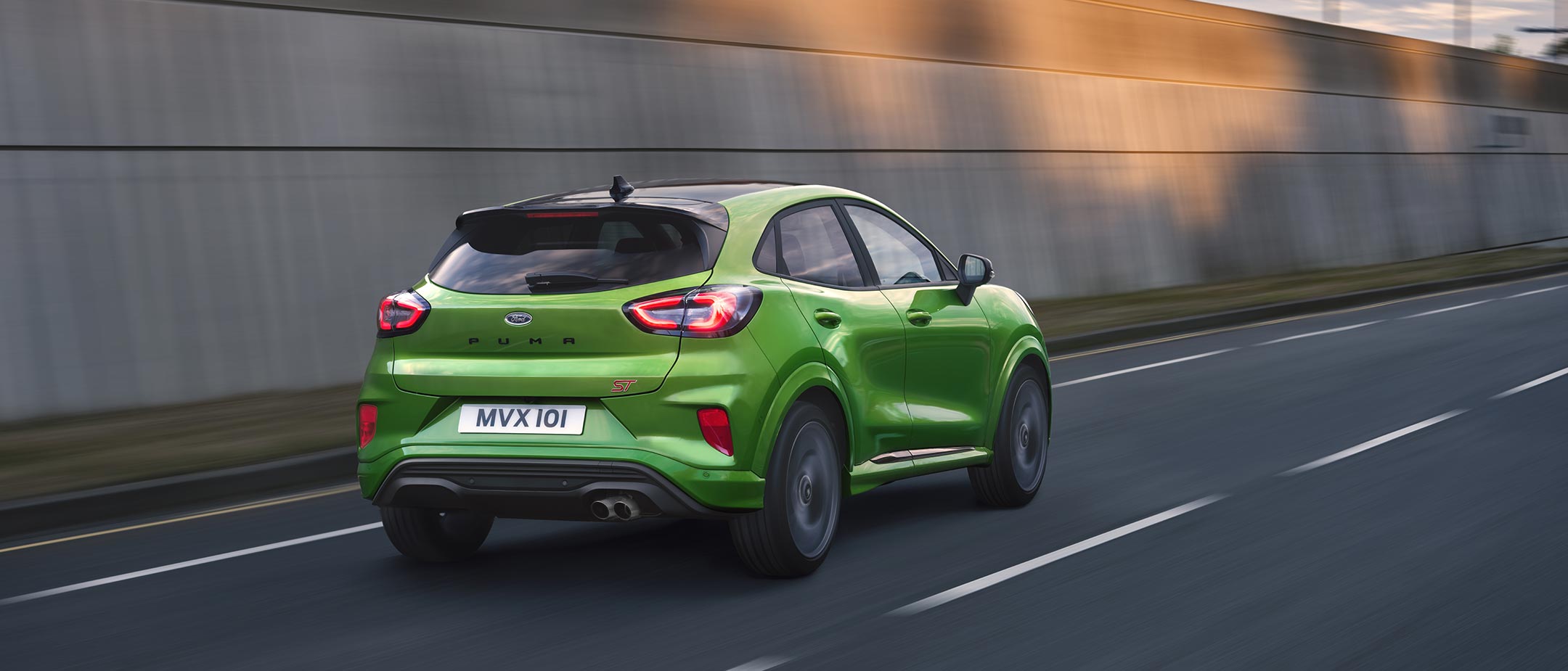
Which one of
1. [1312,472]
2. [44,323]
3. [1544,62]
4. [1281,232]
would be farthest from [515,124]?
[1544,62]

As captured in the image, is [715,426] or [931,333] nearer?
[715,426]

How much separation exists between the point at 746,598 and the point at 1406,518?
333 cm

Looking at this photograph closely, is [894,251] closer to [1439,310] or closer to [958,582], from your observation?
[958,582]

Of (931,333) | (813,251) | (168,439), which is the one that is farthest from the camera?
(168,439)

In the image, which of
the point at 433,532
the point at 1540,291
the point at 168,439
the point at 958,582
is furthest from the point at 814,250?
the point at 1540,291

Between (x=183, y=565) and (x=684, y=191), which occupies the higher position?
(x=684, y=191)

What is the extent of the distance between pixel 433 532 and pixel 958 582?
2218 millimetres

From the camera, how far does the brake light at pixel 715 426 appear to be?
567 cm

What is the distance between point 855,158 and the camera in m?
21.6

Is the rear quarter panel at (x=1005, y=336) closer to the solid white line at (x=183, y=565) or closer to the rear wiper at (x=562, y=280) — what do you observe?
the rear wiper at (x=562, y=280)

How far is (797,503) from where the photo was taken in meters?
6.09

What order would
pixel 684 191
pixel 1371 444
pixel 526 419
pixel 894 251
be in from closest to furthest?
pixel 526 419 → pixel 684 191 → pixel 894 251 → pixel 1371 444

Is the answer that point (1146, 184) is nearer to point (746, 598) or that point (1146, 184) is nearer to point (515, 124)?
point (515, 124)

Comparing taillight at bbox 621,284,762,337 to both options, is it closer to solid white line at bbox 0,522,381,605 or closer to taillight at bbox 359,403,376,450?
taillight at bbox 359,403,376,450
